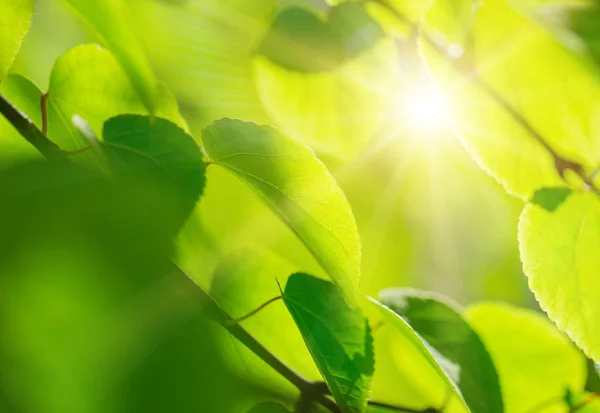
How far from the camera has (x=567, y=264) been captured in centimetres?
38

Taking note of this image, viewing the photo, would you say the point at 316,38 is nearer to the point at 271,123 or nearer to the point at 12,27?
the point at 271,123

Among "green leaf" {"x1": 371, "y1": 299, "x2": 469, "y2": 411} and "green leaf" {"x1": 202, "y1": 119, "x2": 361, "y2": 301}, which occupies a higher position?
"green leaf" {"x1": 202, "y1": 119, "x2": 361, "y2": 301}

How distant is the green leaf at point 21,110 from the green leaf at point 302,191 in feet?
0.38

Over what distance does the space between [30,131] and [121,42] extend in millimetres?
124

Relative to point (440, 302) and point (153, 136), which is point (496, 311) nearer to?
point (440, 302)

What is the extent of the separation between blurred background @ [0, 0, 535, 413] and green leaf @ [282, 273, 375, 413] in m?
0.06

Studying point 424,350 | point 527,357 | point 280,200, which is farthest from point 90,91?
point 527,357

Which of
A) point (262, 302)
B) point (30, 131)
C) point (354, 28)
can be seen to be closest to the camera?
point (30, 131)

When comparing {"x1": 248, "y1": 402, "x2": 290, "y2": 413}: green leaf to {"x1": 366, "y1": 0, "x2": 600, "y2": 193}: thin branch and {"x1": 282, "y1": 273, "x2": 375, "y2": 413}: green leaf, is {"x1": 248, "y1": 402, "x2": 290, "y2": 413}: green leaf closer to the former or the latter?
{"x1": 282, "y1": 273, "x2": 375, "y2": 413}: green leaf

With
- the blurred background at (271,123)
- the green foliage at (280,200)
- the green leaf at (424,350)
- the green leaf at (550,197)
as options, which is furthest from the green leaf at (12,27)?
the green leaf at (550,197)

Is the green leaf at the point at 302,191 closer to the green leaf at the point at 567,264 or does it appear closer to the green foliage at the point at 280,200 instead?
the green foliage at the point at 280,200

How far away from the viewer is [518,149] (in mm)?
434

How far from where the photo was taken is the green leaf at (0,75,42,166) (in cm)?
33

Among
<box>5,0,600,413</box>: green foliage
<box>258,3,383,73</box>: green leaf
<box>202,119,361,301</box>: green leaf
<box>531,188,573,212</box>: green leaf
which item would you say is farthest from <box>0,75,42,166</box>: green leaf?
<box>531,188,573,212</box>: green leaf
